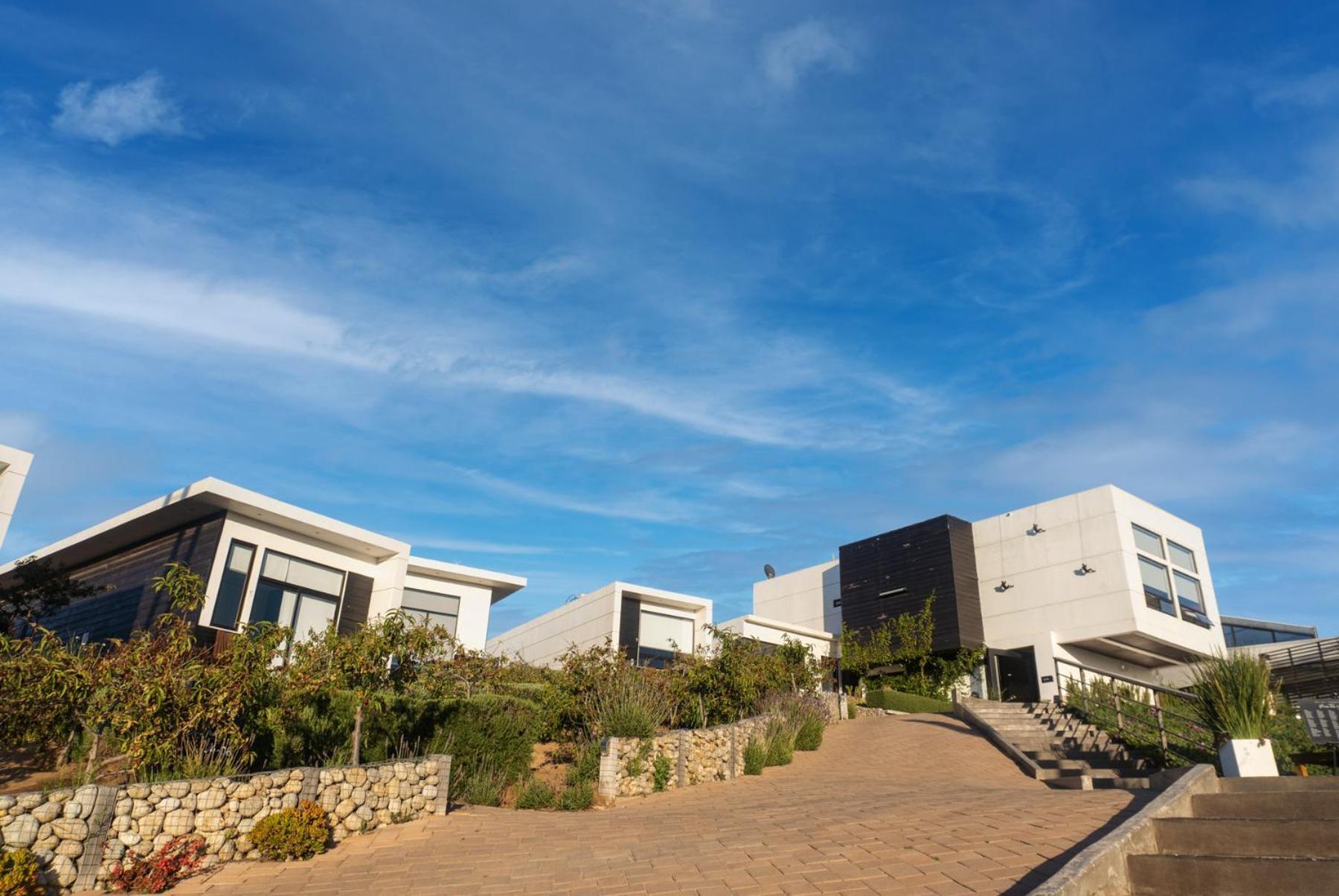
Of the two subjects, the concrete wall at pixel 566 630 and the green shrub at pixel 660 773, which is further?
the concrete wall at pixel 566 630

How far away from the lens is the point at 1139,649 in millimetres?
31062

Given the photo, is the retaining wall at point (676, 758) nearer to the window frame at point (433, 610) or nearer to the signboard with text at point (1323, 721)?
the signboard with text at point (1323, 721)

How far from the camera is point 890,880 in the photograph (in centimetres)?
622

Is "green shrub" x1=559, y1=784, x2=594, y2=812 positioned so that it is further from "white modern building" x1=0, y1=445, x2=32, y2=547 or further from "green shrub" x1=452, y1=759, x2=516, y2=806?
"white modern building" x1=0, y1=445, x2=32, y2=547

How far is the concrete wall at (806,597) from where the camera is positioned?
38469 mm

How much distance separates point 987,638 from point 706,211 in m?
22.7

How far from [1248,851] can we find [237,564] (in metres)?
18.5

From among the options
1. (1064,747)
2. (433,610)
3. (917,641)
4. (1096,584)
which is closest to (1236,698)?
(1064,747)

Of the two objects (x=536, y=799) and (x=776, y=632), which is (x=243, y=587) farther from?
(x=776, y=632)

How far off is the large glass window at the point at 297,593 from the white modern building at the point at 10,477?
19.0ft

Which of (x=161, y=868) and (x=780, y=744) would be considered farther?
(x=780, y=744)

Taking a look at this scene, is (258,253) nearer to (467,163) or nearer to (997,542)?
(467,163)

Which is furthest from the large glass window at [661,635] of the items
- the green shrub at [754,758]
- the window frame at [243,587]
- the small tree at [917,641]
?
the window frame at [243,587]

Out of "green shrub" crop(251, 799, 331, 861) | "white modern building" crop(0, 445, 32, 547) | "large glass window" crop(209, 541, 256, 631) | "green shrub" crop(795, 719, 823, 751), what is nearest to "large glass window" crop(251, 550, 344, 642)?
"large glass window" crop(209, 541, 256, 631)
